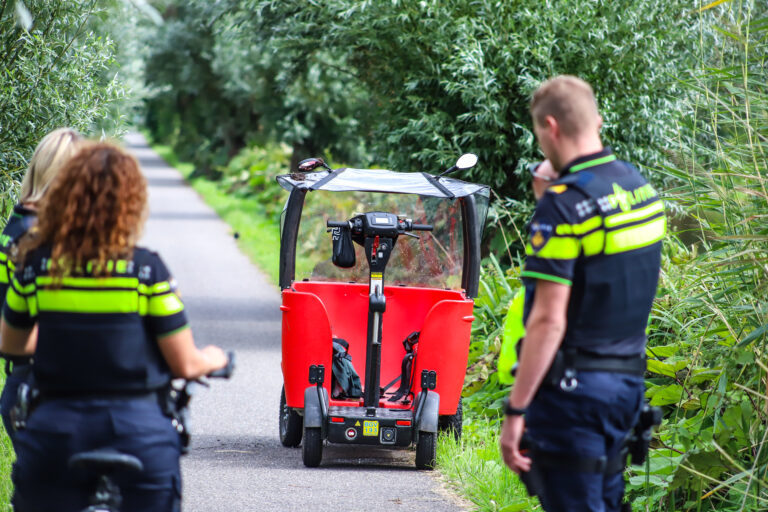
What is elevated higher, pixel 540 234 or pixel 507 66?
pixel 507 66

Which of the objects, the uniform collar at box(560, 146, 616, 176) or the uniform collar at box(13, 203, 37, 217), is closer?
the uniform collar at box(560, 146, 616, 176)

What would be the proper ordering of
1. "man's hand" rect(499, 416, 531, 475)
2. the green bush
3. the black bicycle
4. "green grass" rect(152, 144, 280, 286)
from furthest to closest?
"green grass" rect(152, 144, 280, 286) < the green bush < "man's hand" rect(499, 416, 531, 475) < the black bicycle

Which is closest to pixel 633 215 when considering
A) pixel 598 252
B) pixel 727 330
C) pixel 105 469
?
pixel 598 252

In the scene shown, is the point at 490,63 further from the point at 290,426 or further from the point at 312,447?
the point at 312,447

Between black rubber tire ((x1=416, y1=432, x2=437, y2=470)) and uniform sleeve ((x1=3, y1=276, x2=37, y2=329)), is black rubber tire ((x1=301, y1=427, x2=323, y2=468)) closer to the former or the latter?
black rubber tire ((x1=416, y1=432, x2=437, y2=470))

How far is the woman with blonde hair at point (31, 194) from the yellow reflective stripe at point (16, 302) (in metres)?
0.34

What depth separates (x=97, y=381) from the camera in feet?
9.63

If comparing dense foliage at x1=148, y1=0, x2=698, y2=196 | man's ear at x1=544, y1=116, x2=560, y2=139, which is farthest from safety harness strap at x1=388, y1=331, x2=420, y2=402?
man's ear at x1=544, y1=116, x2=560, y2=139

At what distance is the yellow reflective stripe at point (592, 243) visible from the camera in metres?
3.07

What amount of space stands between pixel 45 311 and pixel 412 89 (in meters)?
Result: 8.42

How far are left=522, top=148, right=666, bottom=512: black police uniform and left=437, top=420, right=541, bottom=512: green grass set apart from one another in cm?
231

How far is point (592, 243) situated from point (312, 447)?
151 inches

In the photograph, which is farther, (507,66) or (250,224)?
(250,224)

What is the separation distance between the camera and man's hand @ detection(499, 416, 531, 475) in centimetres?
310
